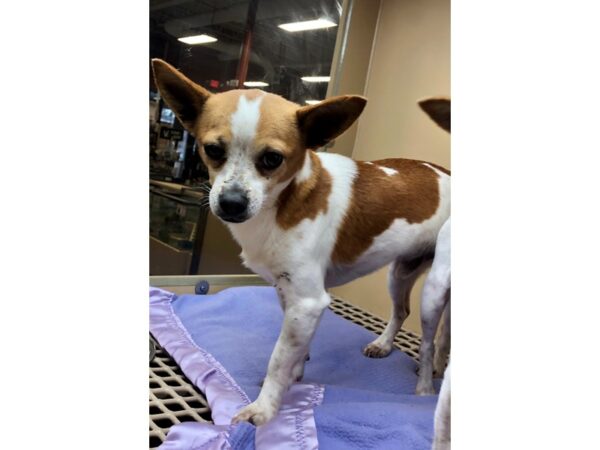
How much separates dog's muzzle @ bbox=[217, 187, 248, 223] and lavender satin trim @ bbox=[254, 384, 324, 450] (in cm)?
38

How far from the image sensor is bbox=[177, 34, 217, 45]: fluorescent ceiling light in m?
0.87

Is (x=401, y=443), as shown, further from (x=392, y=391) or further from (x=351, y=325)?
(x=351, y=325)

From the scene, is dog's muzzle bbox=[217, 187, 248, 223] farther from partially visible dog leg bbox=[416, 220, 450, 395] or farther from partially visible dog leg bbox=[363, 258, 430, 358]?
partially visible dog leg bbox=[363, 258, 430, 358]

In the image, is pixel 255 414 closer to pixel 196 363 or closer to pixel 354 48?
pixel 196 363

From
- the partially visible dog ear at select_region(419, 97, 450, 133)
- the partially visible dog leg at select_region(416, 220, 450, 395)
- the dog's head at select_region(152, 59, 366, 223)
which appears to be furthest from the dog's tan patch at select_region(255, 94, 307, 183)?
A: the partially visible dog leg at select_region(416, 220, 450, 395)

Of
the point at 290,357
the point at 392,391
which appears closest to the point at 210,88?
the point at 290,357

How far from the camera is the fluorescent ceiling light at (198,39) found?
0.87 meters

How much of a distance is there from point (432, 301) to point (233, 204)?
57cm

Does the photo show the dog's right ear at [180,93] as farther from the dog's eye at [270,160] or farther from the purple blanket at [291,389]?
the purple blanket at [291,389]

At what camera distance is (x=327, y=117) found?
35.4 inches

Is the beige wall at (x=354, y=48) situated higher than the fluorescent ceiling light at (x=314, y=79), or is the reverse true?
the beige wall at (x=354, y=48)

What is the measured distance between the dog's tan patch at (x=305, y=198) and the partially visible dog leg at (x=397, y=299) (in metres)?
0.41

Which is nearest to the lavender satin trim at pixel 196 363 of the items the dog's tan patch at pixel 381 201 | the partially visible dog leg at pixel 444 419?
the dog's tan patch at pixel 381 201
